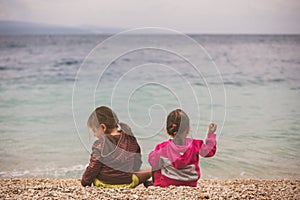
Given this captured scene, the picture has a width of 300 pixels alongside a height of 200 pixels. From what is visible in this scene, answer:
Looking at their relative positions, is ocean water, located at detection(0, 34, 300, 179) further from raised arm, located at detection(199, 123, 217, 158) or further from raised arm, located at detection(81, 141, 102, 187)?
raised arm, located at detection(199, 123, 217, 158)

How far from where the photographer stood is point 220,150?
649 centimetres

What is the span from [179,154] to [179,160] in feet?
0.21

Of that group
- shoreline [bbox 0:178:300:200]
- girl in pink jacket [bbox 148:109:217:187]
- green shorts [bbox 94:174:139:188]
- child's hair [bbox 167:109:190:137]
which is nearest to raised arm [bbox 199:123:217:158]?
girl in pink jacket [bbox 148:109:217:187]

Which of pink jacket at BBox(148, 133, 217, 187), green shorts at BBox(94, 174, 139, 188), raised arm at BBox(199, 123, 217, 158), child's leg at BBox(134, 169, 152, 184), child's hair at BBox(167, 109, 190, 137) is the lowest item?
green shorts at BBox(94, 174, 139, 188)

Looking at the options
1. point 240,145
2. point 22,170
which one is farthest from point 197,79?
point 22,170

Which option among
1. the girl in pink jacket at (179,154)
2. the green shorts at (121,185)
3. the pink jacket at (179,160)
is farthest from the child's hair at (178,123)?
the green shorts at (121,185)

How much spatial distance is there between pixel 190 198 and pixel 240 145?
3357 millimetres

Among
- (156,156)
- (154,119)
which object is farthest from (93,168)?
(154,119)

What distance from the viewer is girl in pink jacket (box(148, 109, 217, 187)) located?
4016mm

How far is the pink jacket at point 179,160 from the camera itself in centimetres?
401

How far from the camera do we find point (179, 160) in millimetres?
4004

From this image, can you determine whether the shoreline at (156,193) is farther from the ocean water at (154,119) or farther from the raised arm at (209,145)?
the ocean water at (154,119)

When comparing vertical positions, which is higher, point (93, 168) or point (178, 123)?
point (178, 123)

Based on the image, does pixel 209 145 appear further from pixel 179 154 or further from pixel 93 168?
pixel 93 168
